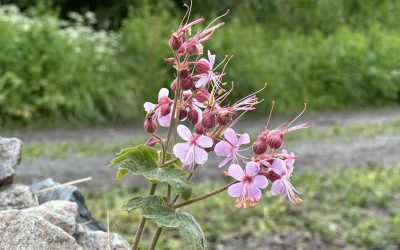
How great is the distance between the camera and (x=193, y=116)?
1.28 m

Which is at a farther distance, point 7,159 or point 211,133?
point 7,159

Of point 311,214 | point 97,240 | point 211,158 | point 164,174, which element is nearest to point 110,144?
point 211,158

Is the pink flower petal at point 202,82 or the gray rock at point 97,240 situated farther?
the gray rock at point 97,240

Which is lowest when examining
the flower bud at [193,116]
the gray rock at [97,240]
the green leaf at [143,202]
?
the gray rock at [97,240]

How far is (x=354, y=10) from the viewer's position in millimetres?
12422

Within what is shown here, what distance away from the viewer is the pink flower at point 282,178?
4.08ft

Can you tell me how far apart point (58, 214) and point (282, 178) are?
630 millimetres

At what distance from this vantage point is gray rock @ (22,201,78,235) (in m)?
1.61

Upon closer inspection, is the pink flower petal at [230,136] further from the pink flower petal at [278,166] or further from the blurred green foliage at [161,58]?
the blurred green foliage at [161,58]

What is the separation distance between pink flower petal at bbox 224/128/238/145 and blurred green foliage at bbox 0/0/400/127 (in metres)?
6.33

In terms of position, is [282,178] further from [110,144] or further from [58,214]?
[110,144]

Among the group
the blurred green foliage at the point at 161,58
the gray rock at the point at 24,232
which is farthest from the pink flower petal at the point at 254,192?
the blurred green foliage at the point at 161,58

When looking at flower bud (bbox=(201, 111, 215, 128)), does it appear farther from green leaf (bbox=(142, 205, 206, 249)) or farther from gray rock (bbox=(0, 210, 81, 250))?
gray rock (bbox=(0, 210, 81, 250))

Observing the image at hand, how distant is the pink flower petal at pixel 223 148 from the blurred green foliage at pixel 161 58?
6.33m
